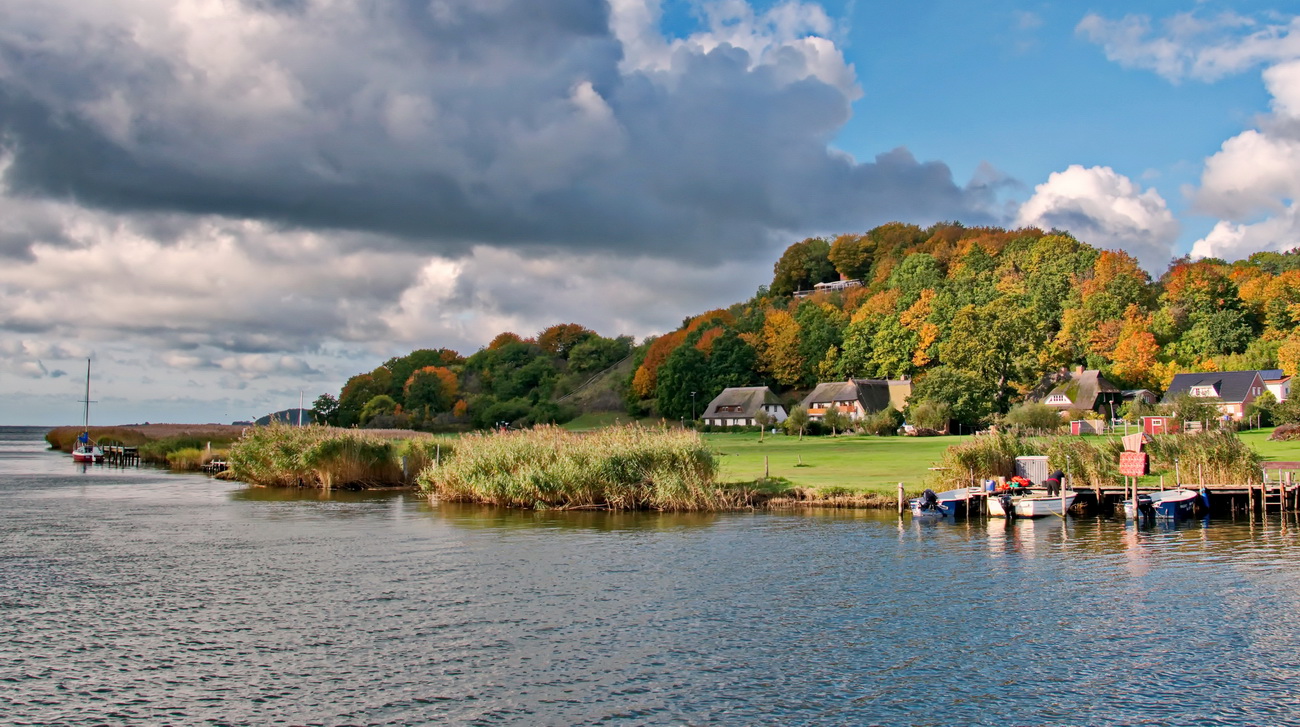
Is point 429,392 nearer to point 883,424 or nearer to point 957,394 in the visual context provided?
point 883,424

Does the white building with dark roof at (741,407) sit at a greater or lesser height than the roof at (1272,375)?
lesser

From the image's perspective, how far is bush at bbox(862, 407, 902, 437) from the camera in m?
104

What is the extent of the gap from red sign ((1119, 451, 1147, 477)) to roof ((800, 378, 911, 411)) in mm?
83038

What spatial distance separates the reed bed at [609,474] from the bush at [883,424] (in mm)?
61428

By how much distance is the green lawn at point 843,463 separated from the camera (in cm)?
4766

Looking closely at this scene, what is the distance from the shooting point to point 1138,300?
124188 mm

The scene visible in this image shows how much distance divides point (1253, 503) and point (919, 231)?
489 feet

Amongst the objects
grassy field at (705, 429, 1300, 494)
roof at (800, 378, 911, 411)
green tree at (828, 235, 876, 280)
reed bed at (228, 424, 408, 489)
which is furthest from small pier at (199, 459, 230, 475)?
green tree at (828, 235, 876, 280)

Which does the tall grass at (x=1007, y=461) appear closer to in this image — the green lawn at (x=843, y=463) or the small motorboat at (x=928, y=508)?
the green lawn at (x=843, y=463)

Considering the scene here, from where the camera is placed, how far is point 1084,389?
111m

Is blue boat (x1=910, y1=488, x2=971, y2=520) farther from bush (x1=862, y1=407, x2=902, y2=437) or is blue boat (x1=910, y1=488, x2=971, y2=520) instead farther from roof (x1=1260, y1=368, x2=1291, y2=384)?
roof (x1=1260, y1=368, x2=1291, y2=384)

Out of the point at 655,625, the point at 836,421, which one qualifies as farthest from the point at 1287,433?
the point at 655,625

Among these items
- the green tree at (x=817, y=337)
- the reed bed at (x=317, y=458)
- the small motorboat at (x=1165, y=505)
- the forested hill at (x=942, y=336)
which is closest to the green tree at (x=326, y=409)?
the forested hill at (x=942, y=336)

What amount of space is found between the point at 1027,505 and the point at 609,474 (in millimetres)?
17308
